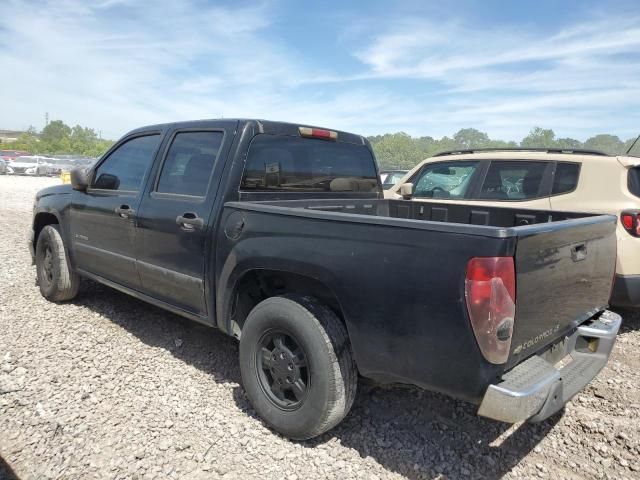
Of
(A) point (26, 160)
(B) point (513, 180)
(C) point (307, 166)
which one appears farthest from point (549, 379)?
(A) point (26, 160)

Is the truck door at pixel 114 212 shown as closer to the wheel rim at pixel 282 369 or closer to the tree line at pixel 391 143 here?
the wheel rim at pixel 282 369

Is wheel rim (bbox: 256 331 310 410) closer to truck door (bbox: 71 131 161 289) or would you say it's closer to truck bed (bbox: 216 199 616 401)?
truck bed (bbox: 216 199 616 401)

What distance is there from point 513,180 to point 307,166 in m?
2.83

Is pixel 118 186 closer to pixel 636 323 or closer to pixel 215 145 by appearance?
pixel 215 145

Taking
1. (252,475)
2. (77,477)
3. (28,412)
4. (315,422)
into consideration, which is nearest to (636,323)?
(315,422)

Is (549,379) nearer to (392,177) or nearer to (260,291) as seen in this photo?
(260,291)

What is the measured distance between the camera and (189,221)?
3133mm

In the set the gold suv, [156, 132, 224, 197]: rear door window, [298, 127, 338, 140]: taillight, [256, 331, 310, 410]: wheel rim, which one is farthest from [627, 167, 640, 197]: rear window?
[156, 132, 224, 197]: rear door window

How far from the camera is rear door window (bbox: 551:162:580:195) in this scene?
4.71 m

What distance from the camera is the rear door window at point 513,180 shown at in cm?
502

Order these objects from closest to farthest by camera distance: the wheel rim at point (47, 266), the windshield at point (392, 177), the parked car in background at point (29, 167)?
the wheel rim at point (47, 266) < the windshield at point (392, 177) < the parked car in background at point (29, 167)

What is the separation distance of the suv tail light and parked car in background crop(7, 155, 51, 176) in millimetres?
35742

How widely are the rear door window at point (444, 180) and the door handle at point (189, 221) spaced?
11.7ft

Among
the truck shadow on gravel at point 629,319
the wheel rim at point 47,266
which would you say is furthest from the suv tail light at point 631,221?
the wheel rim at point 47,266
